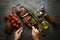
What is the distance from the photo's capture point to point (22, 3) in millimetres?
1551

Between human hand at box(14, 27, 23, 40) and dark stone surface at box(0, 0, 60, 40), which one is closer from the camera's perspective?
human hand at box(14, 27, 23, 40)

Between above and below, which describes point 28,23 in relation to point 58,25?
above

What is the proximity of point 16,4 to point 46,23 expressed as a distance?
0.34m

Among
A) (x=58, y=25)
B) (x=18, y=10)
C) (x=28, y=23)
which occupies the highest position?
(x=18, y=10)

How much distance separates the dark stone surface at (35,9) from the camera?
1.51 m

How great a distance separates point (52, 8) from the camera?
1.60 meters

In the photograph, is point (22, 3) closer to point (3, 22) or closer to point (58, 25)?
point (3, 22)

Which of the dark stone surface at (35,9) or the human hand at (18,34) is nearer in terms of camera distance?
the human hand at (18,34)

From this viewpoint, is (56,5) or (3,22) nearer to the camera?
(3,22)

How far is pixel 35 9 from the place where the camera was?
1.56 metres

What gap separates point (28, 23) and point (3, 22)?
0.23 metres

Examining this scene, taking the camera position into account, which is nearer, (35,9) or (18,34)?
(18,34)

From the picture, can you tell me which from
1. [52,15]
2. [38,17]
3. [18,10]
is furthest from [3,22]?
[52,15]

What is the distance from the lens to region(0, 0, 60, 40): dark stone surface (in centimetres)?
151
